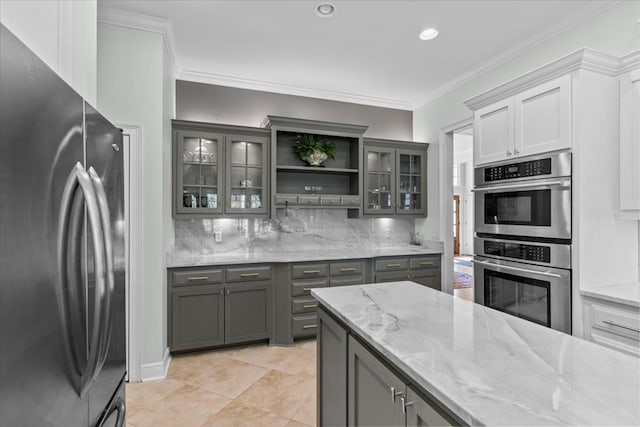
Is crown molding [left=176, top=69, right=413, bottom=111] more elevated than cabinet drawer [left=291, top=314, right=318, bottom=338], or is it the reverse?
crown molding [left=176, top=69, right=413, bottom=111]

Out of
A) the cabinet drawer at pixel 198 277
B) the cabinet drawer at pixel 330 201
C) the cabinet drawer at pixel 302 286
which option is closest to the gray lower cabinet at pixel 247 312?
the cabinet drawer at pixel 198 277

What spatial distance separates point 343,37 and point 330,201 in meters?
1.75

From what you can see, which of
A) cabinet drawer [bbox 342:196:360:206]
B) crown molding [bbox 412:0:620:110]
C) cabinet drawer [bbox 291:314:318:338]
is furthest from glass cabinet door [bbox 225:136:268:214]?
crown molding [bbox 412:0:620:110]

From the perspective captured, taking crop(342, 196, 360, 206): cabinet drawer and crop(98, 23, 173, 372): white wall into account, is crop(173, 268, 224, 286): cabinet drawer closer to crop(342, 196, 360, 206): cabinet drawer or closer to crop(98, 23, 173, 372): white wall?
crop(98, 23, 173, 372): white wall

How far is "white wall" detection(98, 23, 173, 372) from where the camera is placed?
107 inches

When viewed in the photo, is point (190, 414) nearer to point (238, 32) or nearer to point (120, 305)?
point (120, 305)

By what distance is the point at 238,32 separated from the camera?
306 centimetres

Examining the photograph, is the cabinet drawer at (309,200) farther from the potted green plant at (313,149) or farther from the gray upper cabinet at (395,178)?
the gray upper cabinet at (395,178)

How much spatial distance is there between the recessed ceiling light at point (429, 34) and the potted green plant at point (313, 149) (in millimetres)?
1547

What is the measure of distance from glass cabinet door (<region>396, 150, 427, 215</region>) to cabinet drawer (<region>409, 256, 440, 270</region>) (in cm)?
68

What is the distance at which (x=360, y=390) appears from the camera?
4.46 ft

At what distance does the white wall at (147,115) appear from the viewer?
2.73 m

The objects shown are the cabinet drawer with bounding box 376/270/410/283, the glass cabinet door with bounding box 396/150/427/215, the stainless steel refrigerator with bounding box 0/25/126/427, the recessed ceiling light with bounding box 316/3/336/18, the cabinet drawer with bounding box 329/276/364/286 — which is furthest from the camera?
the glass cabinet door with bounding box 396/150/427/215

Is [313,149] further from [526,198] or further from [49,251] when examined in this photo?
[49,251]
